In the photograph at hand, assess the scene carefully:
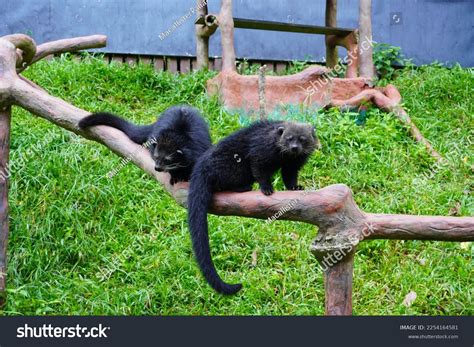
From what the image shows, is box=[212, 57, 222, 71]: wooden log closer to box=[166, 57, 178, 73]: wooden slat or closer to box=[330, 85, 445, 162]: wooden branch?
box=[166, 57, 178, 73]: wooden slat

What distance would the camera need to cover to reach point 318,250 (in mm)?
3309

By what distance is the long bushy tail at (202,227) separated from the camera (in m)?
3.27

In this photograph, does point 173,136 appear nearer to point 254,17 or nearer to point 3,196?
point 3,196

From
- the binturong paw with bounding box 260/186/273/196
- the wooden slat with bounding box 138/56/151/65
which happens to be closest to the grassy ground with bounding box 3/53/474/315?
the binturong paw with bounding box 260/186/273/196

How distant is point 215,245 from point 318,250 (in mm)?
1892

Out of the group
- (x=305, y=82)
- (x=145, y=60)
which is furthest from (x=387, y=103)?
(x=145, y=60)

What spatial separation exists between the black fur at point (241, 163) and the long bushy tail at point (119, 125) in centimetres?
59

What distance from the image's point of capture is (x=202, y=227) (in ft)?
11.2

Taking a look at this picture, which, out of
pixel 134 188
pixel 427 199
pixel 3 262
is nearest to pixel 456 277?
pixel 427 199

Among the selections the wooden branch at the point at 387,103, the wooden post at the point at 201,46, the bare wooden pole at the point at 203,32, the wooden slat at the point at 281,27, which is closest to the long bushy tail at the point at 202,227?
the wooden branch at the point at 387,103

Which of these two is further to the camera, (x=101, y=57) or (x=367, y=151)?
(x=101, y=57)

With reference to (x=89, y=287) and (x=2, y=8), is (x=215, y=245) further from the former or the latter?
(x=2, y=8)

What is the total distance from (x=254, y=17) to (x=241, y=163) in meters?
5.12

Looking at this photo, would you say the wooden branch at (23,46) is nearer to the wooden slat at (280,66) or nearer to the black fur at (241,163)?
the black fur at (241,163)
